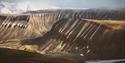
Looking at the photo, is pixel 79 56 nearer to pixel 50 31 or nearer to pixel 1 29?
pixel 50 31

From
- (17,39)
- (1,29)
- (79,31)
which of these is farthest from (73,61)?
(1,29)

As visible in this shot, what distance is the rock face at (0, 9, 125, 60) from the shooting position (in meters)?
11.1

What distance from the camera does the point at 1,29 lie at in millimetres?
16328

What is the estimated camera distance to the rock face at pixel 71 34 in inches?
438

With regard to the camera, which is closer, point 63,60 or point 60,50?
point 63,60

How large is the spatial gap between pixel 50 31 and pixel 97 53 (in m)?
3.07

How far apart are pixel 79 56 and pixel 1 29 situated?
6769 millimetres

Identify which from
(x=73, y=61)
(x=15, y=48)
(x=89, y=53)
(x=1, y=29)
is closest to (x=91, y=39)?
(x=89, y=53)

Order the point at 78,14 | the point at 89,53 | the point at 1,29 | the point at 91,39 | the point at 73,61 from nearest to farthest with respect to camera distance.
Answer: the point at 73,61, the point at 89,53, the point at 91,39, the point at 78,14, the point at 1,29

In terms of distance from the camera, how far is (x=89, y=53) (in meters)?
11.0

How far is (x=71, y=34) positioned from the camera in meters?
12.6

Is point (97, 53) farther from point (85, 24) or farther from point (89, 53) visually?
point (85, 24)

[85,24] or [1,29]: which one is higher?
[85,24]

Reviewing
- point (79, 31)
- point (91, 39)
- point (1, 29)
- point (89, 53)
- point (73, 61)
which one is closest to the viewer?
point (73, 61)
